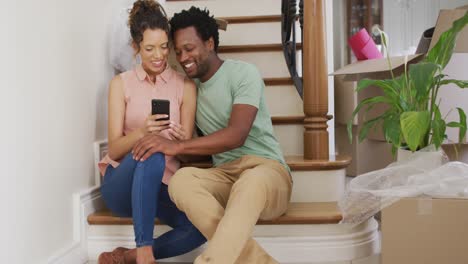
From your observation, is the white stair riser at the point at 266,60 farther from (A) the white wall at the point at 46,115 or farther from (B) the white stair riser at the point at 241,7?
(A) the white wall at the point at 46,115

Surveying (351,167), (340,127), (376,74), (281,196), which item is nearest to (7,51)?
(281,196)

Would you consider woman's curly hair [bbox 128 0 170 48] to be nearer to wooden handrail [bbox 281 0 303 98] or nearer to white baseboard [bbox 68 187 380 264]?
white baseboard [bbox 68 187 380 264]

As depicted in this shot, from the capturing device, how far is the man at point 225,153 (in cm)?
153

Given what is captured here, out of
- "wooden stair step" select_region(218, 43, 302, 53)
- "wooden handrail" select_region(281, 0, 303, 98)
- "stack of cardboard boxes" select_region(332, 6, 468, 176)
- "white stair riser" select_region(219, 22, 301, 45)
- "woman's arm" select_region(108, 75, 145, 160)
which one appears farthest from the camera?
"white stair riser" select_region(219, 22, 301, 45)

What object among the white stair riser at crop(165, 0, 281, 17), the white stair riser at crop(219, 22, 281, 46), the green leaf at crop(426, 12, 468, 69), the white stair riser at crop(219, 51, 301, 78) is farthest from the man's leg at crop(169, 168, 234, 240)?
the white stair riser at crop(165, 0, 281, 17)

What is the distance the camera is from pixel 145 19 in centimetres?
186

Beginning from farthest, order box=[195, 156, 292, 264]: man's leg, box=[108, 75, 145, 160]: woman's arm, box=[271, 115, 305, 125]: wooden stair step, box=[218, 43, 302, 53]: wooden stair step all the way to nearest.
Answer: box=[218, 43, 302, 53]: wooden stair step
box=[271, 115, 305, 125]: wooden stair step
box=[108, 75, 145, 160]: woman's arm
box=[195, 156, 292, 264]: man's leg

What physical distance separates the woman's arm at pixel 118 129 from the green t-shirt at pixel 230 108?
11.0 inches

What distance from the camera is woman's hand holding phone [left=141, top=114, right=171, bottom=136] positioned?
177 cm

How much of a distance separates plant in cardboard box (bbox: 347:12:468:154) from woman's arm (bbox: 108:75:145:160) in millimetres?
729

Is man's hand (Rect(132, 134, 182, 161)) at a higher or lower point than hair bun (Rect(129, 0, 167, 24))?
lower

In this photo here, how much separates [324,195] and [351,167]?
5.69 ft

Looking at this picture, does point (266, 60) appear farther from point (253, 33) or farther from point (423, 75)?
point (423, 75)

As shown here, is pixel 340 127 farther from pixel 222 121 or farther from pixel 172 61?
pixel 222 121
